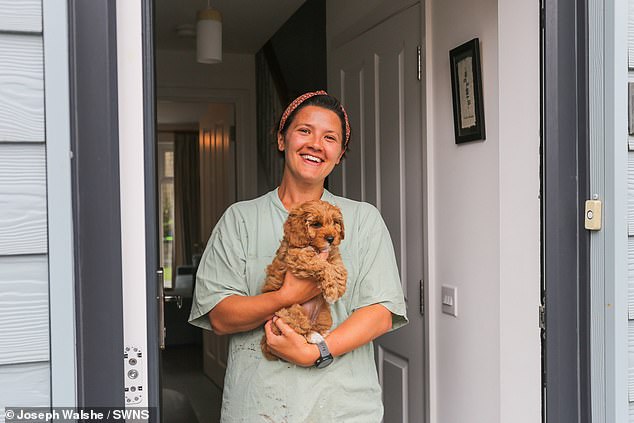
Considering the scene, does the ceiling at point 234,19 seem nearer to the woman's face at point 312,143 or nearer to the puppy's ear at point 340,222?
the woman's face at point 312,143

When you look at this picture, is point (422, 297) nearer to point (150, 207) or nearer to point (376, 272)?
point (376, 272)

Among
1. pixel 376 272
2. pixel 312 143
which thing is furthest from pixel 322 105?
pixel 376 272

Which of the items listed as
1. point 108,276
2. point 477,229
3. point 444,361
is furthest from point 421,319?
point 108,276

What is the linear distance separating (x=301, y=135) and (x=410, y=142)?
0.89m

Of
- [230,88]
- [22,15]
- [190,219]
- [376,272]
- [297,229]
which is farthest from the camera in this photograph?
[190,219]

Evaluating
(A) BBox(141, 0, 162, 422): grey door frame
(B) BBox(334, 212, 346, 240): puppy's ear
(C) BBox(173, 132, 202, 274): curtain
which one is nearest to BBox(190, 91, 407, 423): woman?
(B) BBox(334, 212, 346, 240): puppy's ear

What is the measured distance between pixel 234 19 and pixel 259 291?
3.04m

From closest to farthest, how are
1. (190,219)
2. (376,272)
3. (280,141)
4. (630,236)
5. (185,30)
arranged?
1. (630,236)
2. (376,272)
3. (280,141)
4. (185,30)
5. (190,219)

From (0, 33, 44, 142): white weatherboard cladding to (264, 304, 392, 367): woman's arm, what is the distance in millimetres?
765

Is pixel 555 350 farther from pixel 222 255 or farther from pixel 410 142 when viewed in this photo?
pixel 410 142

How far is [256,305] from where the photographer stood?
1640mm

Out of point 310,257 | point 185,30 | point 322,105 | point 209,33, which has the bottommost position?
point 310,257

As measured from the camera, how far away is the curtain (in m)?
10.4

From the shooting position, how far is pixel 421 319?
8.07 ft
